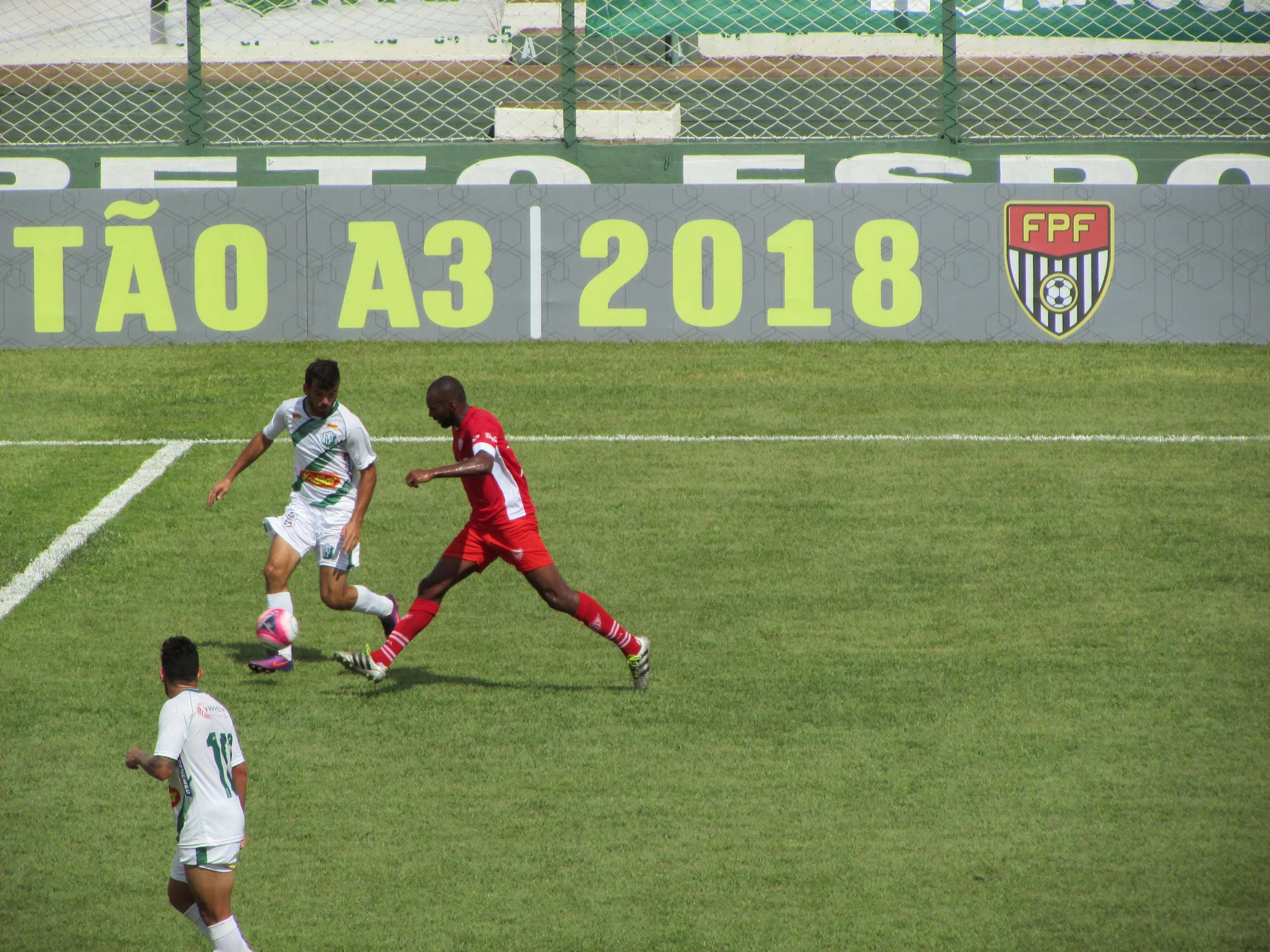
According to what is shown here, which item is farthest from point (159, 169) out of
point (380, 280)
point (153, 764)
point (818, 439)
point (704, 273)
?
point (153, 764)

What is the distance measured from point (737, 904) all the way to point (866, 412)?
9656 mm

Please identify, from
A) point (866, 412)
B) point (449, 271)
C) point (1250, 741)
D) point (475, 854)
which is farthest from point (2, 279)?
point (1250, 741)

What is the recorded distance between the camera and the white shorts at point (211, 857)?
5.34 metres

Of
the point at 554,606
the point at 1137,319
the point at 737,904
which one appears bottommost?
the point at 737,904

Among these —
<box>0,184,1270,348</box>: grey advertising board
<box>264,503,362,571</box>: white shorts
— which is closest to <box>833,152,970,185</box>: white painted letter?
<box>0,184,1270,348</box>: grey advertising board

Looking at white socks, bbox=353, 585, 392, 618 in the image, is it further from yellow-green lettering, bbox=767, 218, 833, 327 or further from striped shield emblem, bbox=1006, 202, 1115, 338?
striped shield emblem, bbox=1006, 202, 1115, 338

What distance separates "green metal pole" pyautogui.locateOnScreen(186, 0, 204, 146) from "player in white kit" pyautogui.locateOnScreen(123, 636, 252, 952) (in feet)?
50.3

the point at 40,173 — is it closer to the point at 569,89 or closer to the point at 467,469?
the point at 569,89

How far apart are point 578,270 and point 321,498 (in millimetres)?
9142

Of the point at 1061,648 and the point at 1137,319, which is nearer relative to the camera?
the point at 1061,648

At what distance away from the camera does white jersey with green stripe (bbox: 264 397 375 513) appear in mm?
9117

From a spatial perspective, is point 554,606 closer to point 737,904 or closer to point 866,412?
point 737,904

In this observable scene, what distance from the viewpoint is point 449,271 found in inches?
709

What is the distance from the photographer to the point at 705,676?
30.5 feet
